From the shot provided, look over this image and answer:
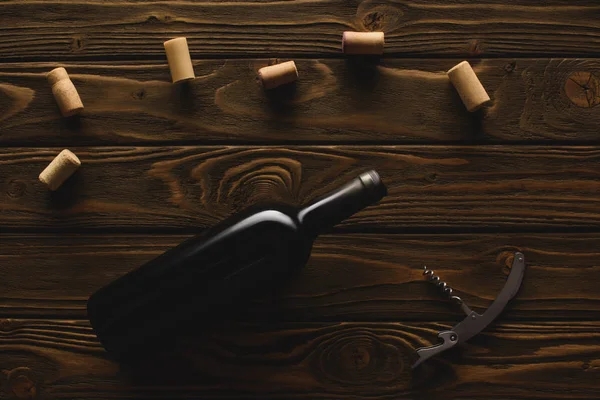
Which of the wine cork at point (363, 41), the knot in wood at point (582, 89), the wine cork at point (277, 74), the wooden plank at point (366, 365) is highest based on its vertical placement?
the wine cork at point (363, 41)

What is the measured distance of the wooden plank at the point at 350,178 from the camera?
4.45ft

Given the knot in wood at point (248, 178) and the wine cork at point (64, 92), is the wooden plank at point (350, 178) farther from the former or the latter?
the wine cork at point (64, 92)

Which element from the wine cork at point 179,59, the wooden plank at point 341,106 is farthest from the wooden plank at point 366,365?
the wine cork at point 179,59

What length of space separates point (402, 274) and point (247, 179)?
372mm

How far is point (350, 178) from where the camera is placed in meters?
1.35

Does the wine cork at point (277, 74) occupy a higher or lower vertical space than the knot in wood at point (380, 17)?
lower

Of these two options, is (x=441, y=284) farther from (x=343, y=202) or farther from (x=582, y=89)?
(x=582, y=89)

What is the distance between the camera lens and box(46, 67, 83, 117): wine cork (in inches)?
52.9

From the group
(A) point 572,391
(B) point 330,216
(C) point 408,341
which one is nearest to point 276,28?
(B) point 330,216

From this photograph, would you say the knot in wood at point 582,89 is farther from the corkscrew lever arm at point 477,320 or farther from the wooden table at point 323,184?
the corkscrew lever arm at point 477,320

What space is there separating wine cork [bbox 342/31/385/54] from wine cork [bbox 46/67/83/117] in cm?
56

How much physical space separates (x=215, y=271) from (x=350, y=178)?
36 cm

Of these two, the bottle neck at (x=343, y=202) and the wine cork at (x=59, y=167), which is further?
the wine cork at (x=59, y=167)

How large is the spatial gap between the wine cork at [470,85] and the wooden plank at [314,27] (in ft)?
0.21
